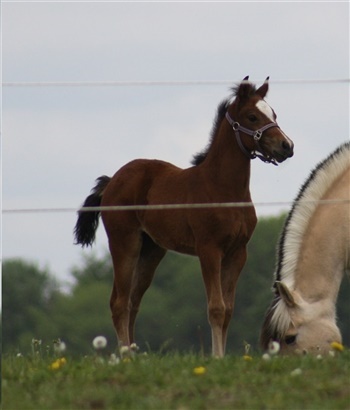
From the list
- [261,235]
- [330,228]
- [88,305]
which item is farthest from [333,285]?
[88,305]

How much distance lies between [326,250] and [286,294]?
67 cm

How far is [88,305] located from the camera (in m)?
55.4

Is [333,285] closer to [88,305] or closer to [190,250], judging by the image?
[190,250]

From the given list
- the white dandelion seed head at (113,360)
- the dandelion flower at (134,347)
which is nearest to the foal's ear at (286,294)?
the dandelion flower at (134,347)

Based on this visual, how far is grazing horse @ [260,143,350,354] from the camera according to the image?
1080 cm

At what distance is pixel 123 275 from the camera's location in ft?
38.0

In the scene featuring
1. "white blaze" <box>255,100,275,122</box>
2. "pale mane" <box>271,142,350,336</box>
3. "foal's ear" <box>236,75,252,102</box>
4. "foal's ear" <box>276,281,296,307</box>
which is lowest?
"foal's ear" <box>276,281,296,307</box>

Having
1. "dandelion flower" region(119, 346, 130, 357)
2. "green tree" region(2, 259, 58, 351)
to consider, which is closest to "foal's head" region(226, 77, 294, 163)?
"dandelion flower" region(119, 346, 130, 357)

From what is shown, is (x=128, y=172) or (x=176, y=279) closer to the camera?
(x=128, y=172)

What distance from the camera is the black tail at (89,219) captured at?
12.2 meters

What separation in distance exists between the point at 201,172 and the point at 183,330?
123 feet

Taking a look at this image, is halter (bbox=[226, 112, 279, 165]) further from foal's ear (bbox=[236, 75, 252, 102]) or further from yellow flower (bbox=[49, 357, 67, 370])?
yellow flower (bbox=[49, 357, 67, 370])

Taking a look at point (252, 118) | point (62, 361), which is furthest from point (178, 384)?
point (252, 118)

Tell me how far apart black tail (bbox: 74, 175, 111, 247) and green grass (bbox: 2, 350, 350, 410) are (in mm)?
3600
